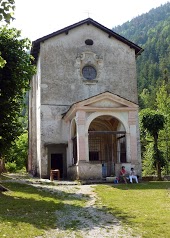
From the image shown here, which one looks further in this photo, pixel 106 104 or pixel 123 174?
pixel 106 104

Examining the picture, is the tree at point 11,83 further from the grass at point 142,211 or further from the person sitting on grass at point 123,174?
the person sitting on grass at point 123,174

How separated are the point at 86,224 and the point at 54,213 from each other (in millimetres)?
1741

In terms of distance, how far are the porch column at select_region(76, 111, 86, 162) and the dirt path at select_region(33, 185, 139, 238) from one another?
31.1 ft

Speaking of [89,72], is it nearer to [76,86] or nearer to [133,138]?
[76,86]

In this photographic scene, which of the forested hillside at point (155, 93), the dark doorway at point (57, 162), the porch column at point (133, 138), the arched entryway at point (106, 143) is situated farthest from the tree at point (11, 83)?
the forested hillside at point (155, 93)

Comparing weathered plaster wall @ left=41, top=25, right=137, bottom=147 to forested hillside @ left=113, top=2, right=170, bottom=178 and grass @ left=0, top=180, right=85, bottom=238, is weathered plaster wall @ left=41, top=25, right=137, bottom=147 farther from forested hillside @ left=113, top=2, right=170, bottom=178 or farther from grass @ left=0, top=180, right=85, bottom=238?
grass @ left=0, top=180, right=85, bottom=238

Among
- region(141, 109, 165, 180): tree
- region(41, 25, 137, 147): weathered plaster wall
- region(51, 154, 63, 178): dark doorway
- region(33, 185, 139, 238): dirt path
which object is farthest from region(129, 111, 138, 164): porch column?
region(33, 185, 139, 238): dirt path

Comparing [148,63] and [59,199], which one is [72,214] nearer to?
[59,199]

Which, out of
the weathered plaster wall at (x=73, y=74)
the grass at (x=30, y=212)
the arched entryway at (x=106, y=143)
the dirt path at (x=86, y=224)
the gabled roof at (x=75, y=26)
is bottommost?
the dirt path at (x=86, y=224)

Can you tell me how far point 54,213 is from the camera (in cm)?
1013

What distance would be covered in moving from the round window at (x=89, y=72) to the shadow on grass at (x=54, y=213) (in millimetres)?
15188

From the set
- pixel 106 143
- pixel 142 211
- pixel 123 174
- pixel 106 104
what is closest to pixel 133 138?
pixel 123 174

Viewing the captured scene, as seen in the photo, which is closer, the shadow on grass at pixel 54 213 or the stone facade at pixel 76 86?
the shadow on grass at pixel 54 213

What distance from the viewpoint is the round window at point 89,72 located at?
27016 millimetres
